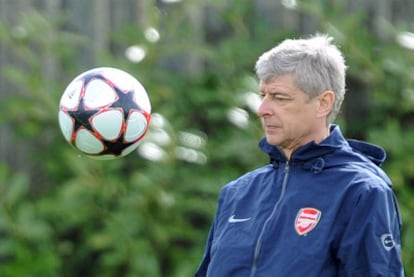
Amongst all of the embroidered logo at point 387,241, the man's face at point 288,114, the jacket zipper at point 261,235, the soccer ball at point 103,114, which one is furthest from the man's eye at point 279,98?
the soccer ball at point 103,114

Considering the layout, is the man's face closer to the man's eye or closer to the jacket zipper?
the man's eye

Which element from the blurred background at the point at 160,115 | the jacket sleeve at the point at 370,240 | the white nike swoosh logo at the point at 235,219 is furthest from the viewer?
the blurred background at the point at 160,115

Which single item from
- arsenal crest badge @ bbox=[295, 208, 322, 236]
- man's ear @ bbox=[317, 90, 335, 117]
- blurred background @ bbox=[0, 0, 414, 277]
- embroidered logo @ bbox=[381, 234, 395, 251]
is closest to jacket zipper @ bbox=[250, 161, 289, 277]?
arsenal crest badge @ bbox=[295, 208, 322, 236]

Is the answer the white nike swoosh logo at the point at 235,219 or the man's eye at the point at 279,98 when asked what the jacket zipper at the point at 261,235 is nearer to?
the white nike swoosh logo at the point at 235,219

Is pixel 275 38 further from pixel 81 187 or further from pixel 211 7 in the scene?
pixel 81 187

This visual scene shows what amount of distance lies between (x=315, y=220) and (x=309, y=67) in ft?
1.79

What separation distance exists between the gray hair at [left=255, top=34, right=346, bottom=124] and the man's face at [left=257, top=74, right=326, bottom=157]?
25mm

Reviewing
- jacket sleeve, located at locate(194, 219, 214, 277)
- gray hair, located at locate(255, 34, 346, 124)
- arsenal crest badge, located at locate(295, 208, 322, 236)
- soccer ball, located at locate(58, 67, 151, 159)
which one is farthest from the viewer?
soccer ball, located at locate(58, 67, 151, 159)

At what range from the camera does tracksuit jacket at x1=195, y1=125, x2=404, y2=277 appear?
4.10 meters

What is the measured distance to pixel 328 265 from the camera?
4129mm

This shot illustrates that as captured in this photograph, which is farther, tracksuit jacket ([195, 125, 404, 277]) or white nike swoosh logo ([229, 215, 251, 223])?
white nike swoosh logo ([229, 215, 251, 223])

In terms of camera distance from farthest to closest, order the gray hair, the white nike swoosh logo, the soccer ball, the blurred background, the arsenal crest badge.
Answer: the blurred background, the soccer ball, the white nike swoosh logo, the gray hair, the arsenal crest badge

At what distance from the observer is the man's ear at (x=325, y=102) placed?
14.2ft

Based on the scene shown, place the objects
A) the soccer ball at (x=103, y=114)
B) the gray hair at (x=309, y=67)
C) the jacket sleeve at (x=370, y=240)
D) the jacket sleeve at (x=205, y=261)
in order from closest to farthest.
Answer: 1. the jacket sleeve at (x=370, y=240)
2. the gray hair at (x=309, y=67)
3. the jacket sleeve at (x=205, y=261)
4. the soccer ball at (x=103, y=114)
